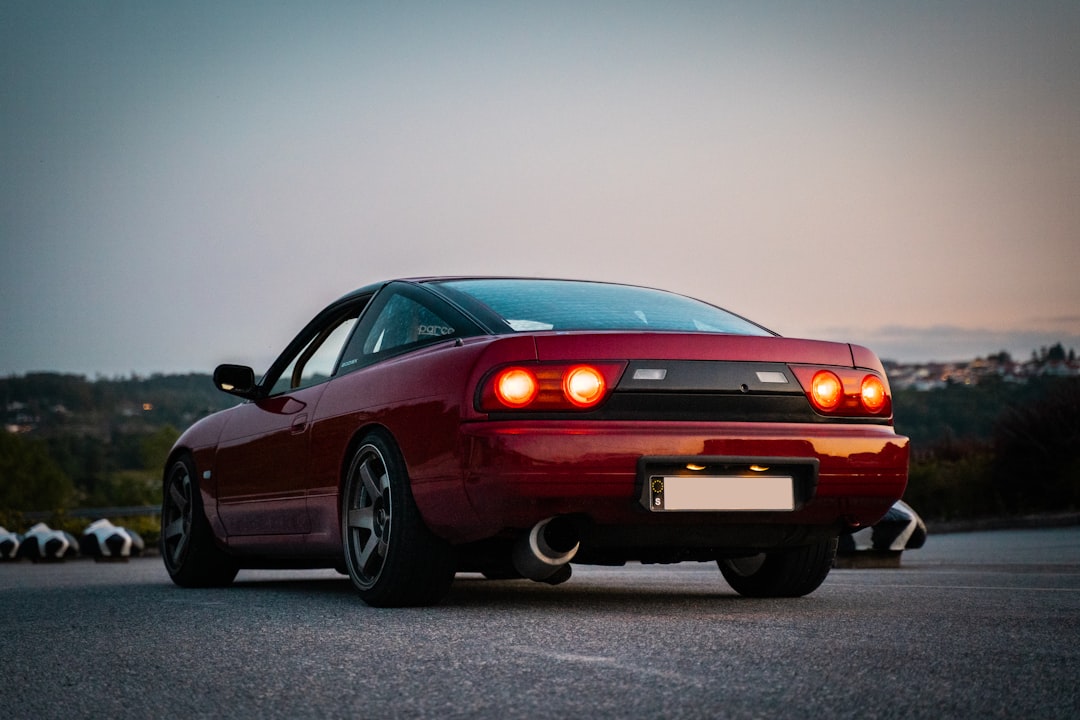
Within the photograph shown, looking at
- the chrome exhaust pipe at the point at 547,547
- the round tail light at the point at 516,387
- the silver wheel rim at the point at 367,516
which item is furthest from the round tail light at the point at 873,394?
the silver wheel rim at the point at 367,516

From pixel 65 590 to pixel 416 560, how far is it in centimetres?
309

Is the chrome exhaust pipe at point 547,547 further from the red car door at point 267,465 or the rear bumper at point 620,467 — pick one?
the red car door at point 267,465

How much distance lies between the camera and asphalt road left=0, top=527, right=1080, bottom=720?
3.03 metres

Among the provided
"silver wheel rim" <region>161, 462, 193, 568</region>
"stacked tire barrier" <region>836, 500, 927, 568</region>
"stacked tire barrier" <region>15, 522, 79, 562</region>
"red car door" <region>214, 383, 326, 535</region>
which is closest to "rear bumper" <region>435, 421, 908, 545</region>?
"red car door" <region>214, 383, 326, 535</region>

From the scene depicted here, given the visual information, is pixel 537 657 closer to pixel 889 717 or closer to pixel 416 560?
pixel 889 717

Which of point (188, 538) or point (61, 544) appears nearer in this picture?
point (188, 538)

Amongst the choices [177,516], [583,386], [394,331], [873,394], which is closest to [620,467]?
[583,386]

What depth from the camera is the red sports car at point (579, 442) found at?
4742mm

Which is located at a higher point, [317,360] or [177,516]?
[317,360]

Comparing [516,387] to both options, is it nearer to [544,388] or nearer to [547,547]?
[544,388]

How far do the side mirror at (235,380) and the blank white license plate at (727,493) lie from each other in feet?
10.0

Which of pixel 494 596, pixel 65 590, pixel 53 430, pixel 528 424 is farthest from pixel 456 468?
pixel 53 430

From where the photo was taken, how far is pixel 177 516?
7867 millimetres

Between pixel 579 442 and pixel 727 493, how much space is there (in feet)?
2.05
